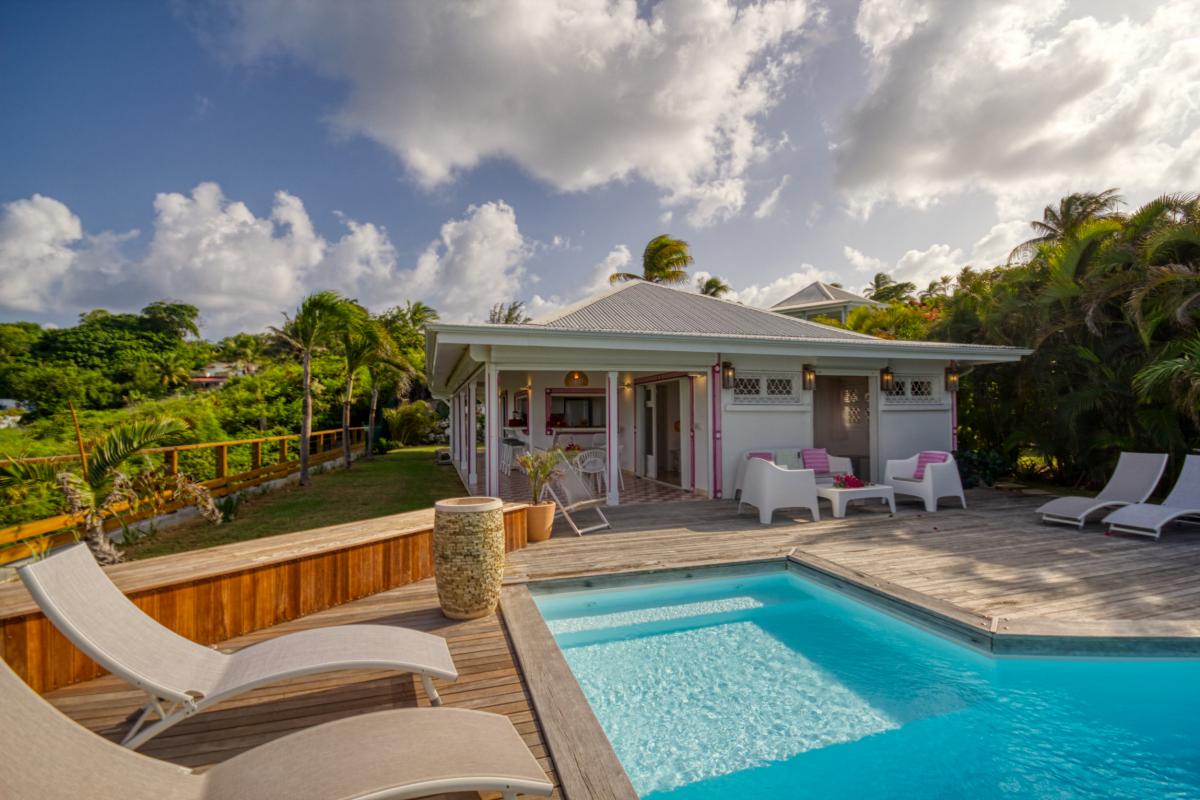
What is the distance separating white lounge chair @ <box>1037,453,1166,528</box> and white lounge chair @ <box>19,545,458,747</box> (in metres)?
8.09

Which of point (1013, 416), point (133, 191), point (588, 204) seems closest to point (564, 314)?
point (588, 204)

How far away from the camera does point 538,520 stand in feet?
21.1

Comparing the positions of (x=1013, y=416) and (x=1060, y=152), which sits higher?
(x=1060, y=152)

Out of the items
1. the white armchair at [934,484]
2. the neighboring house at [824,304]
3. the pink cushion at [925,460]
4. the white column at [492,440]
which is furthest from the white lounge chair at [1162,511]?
the neighboring house at [824,304]

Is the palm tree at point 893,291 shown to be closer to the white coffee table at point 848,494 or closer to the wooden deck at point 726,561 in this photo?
the white coffee table at point 848,494

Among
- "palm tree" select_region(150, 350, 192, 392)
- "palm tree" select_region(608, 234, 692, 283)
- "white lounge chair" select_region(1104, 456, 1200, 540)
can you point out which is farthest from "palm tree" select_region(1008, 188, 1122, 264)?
"palm tree" select_region(150, 350, 192, 392)

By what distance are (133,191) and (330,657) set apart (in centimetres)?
1594

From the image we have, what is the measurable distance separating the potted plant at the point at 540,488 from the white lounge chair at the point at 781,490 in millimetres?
2864

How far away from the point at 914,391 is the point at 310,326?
13.3 metres

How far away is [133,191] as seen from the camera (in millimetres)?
13250

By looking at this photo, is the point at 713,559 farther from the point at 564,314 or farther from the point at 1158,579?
the point at 564,314

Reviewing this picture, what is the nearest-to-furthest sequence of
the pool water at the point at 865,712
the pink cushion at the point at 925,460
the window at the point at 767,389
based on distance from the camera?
the pool water at the point at 865,712 < the pink cushion at the point at 925,460 < the window at the point at 767,389

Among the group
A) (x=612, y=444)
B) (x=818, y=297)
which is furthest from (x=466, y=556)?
(x=818, y=297)

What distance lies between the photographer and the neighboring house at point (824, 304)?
84.0 feet
